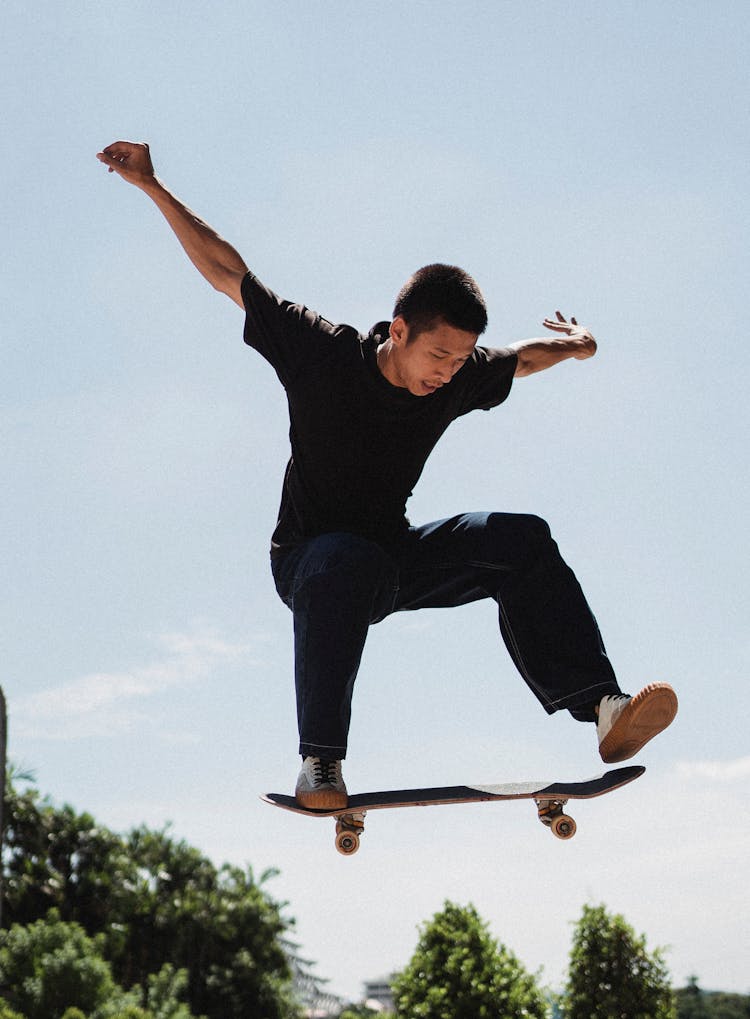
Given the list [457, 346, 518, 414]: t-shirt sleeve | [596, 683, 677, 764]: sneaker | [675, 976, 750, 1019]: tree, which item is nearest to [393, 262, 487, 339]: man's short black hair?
[457, 346, 518, 414]: t-shirt sleeve

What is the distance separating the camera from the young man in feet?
15.8

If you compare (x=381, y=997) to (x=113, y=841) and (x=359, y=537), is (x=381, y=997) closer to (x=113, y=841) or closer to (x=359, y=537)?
(x=113, y=841)

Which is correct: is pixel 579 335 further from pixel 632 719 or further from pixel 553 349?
pixel 632 719

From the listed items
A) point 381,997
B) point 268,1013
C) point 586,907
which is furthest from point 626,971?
point 381,997

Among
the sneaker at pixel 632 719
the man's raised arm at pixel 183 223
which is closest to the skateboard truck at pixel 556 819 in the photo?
the sneaker at pixel 632 719

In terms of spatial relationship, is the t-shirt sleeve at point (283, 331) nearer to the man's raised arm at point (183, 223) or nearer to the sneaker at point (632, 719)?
the man's raised arm at point (183, 223)

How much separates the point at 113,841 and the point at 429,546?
36.0 meters

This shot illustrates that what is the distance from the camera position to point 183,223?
5102 millimetres

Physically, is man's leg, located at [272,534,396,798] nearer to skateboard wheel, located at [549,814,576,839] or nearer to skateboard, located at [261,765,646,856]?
skateboard, located at [261,765,646,856]

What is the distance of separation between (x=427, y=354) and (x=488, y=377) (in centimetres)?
79

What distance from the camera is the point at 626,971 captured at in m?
22.9

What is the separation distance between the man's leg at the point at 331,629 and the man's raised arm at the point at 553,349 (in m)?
1.46

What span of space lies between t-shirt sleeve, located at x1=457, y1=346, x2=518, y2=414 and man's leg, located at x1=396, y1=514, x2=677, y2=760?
597mm

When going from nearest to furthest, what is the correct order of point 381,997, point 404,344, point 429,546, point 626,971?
point 404,344
point 429,546
point 626,971
point 381,997
